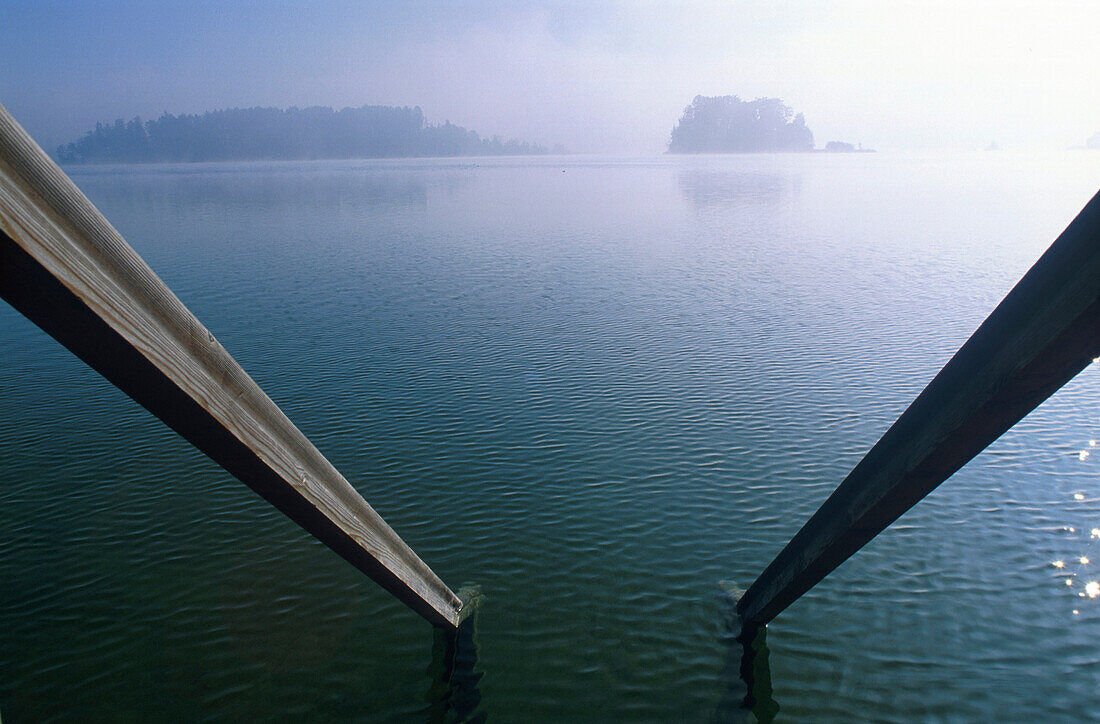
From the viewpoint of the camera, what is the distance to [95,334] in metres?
2.76

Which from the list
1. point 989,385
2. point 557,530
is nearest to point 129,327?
point 989,385

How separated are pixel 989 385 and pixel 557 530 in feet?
26.6

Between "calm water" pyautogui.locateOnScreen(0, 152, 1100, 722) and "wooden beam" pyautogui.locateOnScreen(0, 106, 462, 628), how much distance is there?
4.45 m

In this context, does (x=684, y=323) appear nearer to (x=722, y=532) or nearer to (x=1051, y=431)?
(x=1051, y=431)

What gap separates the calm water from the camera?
7.56 meters

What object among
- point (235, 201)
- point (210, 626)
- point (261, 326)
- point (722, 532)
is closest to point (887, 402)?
point (722, 532)

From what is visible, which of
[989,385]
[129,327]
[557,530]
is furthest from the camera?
[557,530]

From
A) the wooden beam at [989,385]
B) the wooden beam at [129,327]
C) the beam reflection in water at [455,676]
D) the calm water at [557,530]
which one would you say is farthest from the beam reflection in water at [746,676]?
the wooden beam at [129,327]

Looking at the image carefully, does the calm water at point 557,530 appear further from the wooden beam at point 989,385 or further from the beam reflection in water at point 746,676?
the wooden beam at point 989,385

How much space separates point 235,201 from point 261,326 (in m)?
75.0

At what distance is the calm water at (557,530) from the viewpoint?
7.56 meters

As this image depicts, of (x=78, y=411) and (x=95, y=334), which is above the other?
(x=95, y=334)

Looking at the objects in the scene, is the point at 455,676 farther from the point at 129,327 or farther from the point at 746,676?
the point at 129,327

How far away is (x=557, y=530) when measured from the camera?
1091 centimetres
